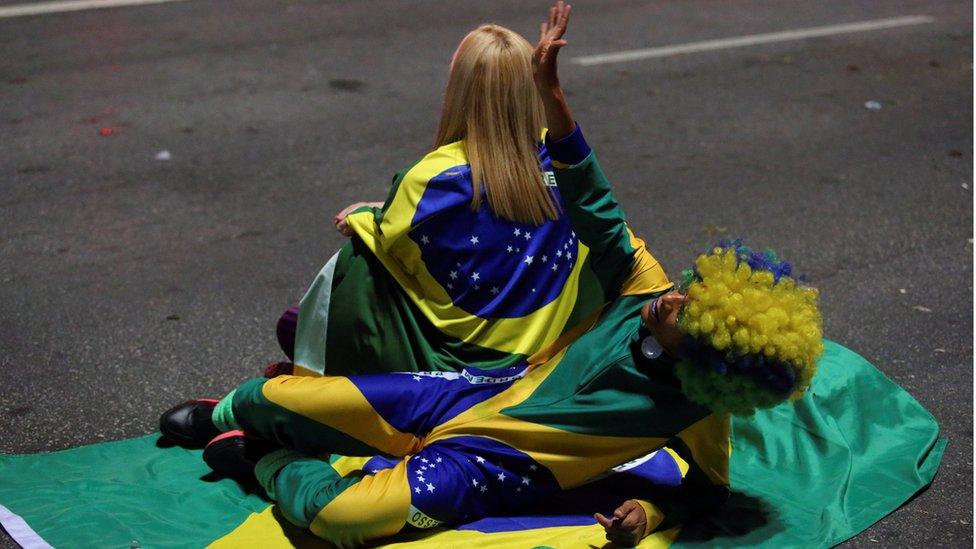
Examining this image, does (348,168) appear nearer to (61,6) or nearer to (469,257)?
(469,257)

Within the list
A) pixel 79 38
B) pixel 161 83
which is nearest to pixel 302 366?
pixel 161 83

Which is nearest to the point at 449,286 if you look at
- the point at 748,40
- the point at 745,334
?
the point at 745,334

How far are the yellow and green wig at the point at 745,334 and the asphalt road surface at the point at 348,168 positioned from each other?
2.75 ft

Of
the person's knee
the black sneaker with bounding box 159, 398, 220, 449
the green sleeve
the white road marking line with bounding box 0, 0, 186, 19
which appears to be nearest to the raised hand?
the green sleeve

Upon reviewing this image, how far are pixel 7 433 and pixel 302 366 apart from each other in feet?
3.59

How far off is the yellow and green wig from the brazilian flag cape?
46 centimetres

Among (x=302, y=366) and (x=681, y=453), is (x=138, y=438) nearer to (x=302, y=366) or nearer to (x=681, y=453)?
(x=302, y=366)

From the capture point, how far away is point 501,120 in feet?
12.3

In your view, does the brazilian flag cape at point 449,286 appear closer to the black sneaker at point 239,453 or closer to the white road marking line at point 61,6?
the black sneaker at point 239,453

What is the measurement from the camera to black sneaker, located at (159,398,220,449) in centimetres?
409

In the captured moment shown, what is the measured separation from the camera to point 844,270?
5.85 m

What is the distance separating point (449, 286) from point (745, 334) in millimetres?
1038

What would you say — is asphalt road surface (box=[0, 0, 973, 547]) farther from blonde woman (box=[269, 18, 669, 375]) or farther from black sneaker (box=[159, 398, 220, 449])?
blonde woman (box=[269, 18, 669, 375])

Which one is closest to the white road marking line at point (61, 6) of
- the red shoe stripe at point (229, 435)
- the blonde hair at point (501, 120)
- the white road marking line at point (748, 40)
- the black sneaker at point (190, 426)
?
the white road marking line at point (748, 40)
